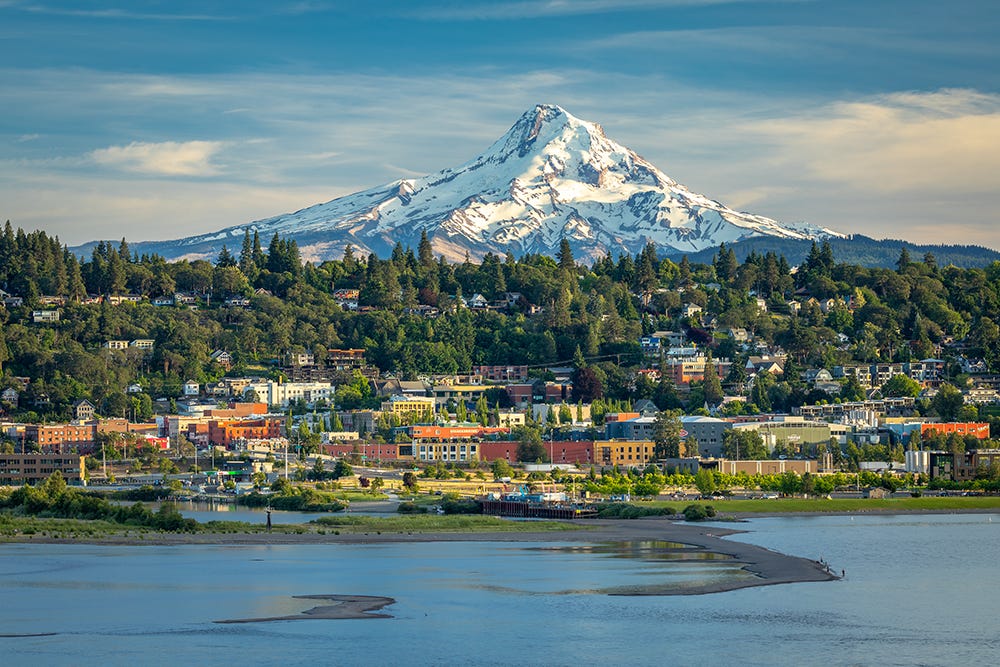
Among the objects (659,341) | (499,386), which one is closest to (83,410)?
(499,386)

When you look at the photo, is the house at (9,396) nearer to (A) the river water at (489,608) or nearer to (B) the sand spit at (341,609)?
(A) the river water at (489,608)

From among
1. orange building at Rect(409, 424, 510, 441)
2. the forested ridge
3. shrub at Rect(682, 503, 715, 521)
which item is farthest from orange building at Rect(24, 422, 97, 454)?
shrub at Rect(682, 503, 715, 521)

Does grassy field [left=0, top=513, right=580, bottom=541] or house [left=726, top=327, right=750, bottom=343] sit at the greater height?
house [left=726, top=327, right=750, bottom=343]

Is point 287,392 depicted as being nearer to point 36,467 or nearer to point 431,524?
point 36,467

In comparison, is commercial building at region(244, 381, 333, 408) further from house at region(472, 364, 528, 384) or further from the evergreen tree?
the evergreen tree

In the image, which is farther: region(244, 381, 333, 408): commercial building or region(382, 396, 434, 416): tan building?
region(244, 381, 333, 408): commercial building

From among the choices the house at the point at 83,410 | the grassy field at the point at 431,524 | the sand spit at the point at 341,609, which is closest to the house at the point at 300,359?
the house at the point at 83,410

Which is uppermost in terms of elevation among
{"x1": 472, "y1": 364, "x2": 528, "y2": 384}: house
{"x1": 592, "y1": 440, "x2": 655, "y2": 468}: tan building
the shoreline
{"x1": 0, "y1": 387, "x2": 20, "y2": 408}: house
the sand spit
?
{"x1": 472, "y1": 364, "x2": 528, "y2": 384}: house
